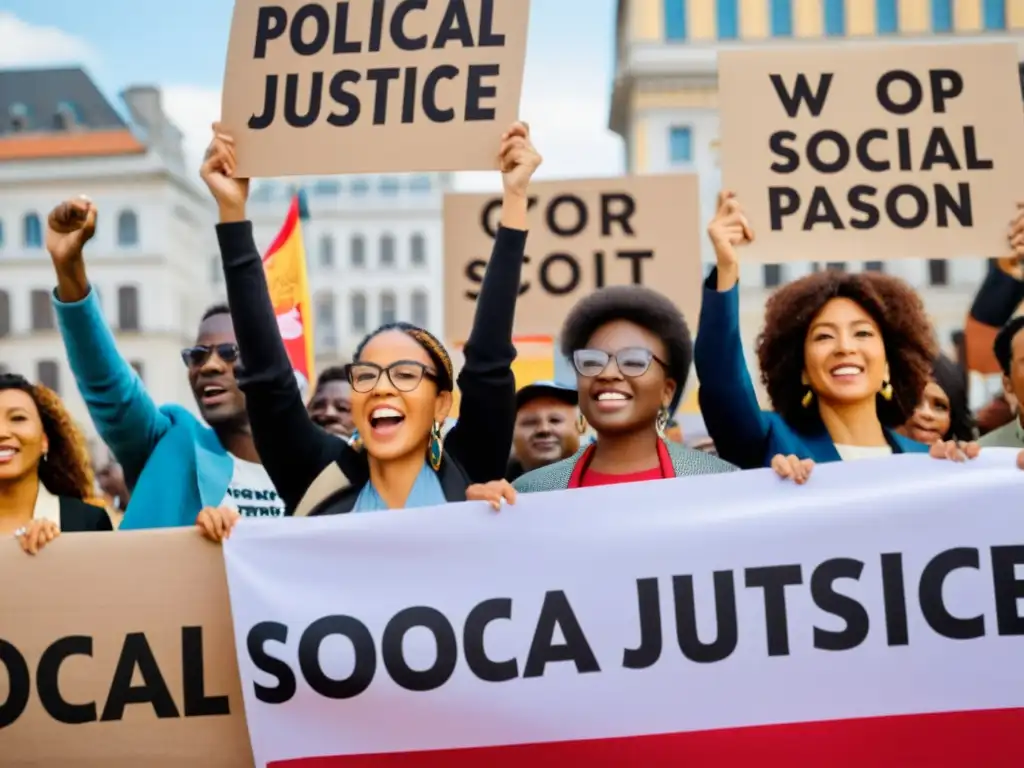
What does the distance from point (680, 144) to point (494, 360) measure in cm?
4162

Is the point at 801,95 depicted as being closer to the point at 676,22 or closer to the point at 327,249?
the point at 676,22

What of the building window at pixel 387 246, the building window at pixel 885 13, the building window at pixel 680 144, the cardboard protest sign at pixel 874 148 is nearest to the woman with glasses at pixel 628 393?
the cardboard protest sign at pixel 874 148

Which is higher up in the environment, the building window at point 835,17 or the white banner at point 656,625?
the building window at point 835,17

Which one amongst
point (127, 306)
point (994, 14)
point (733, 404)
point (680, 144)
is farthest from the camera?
point (127, 306)

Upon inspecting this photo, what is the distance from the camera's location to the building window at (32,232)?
2222 inches

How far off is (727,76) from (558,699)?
2120 millimetres

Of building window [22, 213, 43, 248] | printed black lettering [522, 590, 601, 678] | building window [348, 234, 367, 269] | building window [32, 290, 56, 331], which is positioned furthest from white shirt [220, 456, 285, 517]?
building window [348, 234, 367, 269]

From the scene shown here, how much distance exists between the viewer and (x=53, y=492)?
441 cm

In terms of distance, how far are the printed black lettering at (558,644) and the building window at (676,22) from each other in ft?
140

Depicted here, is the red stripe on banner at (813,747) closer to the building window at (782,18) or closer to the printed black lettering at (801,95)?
the printed black lettering at (801,95)

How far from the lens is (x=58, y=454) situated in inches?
174

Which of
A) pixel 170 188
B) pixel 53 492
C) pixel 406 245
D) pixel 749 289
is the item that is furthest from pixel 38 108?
pixel 53 492

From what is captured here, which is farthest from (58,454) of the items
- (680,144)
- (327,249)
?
(327,249)

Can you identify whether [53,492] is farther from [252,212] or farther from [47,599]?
[252,212]
